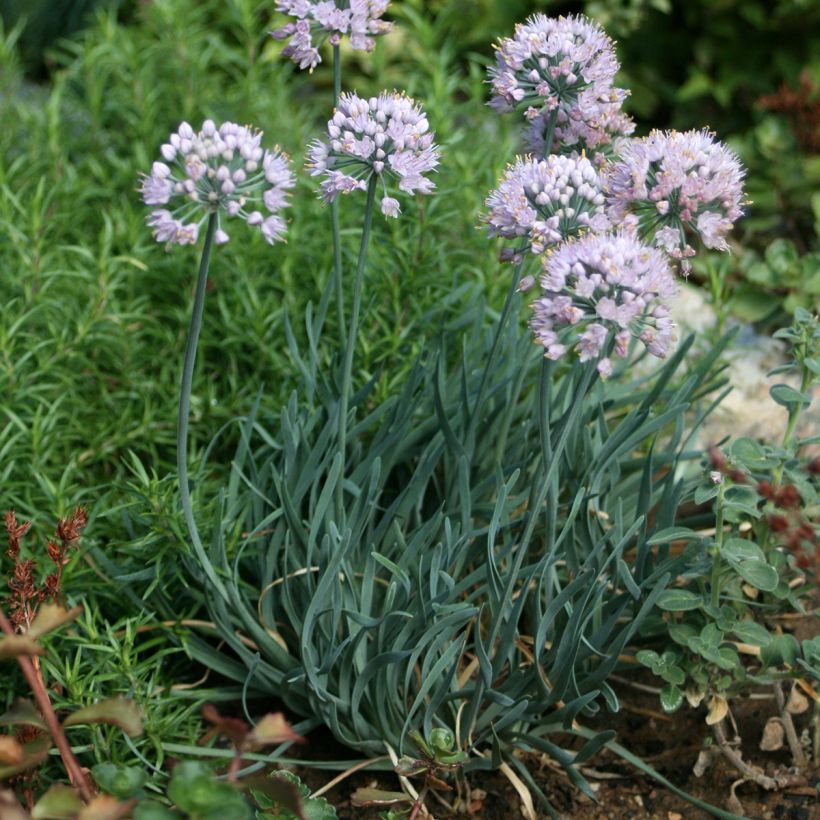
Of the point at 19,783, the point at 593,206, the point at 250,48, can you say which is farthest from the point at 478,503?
the point at 250,48

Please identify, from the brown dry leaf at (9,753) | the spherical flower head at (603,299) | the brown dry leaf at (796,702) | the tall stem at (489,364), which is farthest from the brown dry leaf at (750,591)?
the brown dry leaf at (9,753)

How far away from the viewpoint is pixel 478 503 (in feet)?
7.71

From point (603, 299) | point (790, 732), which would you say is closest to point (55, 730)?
point (603, 299)

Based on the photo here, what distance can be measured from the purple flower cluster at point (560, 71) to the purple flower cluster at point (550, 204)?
162 millimetres

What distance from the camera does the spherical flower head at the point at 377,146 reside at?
1.73 meters

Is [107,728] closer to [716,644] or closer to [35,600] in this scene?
[35,600]

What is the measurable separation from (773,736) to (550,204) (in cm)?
119

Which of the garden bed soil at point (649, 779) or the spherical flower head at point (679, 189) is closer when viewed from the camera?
the spherical flower head at point (679, 189)

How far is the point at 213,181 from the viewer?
62.1 inches

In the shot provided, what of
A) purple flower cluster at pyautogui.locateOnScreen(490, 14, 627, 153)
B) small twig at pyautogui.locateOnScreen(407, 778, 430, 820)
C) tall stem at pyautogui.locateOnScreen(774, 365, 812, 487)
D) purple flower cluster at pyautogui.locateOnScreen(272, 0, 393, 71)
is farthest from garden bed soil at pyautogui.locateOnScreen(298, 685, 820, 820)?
purple flower cluster at pyautogui.locateOnScreen(272, 0, 393, 71)

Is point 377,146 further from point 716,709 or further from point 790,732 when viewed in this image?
point 790,732

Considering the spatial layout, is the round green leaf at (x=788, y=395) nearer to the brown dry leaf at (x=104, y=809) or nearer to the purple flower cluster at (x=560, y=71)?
the purple flower cluster at (x=560, y=71)

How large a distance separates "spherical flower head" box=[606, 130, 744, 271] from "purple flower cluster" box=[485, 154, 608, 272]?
4 cm

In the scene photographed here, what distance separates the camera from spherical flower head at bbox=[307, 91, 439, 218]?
1.73 meters
